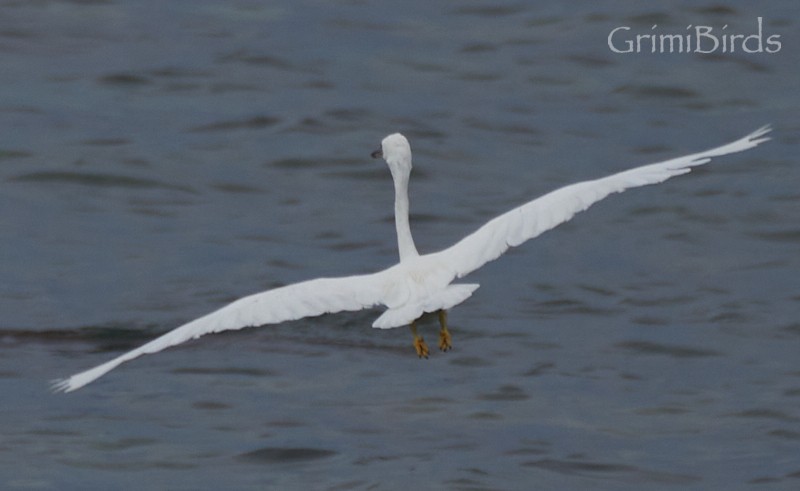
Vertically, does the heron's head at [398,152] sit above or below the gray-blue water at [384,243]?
above

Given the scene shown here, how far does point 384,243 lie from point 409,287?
6.89 meters

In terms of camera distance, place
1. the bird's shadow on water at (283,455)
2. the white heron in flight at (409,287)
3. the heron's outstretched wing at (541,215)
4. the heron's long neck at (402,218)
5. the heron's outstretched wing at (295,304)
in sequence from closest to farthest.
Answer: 1. the white heron in flight at (409,287)
2. the heron's outstretched wing at (295,304)
3. the heron's outstretched wing at (541,215)
4. the heron's long neck at (402,218)
5. the bird's shadow on water at (283,455)

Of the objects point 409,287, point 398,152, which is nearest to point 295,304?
point 409,287

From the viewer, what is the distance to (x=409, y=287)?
10.1m

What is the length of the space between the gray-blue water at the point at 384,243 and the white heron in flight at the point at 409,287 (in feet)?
8.07

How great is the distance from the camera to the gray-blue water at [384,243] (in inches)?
520

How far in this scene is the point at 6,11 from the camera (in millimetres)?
24266

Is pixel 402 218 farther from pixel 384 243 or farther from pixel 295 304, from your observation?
pixel 384 243

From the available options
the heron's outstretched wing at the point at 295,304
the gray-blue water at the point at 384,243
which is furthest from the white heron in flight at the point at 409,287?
the gray-blue water at the point at 384,243

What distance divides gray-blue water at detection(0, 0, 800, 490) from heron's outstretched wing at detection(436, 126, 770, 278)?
95.8 inches

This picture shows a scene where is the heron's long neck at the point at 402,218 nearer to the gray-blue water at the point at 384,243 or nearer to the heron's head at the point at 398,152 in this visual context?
the heron's head at the point at 398,152

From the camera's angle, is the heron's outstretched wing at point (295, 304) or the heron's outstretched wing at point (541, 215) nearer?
the heron's outstretched wing at point (295, 304)

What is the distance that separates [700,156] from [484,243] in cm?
146

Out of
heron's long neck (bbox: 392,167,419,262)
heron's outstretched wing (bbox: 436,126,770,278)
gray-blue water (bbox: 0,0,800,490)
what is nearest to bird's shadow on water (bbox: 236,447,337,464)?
gray-blue water (bbox: 0,0,800,490)
